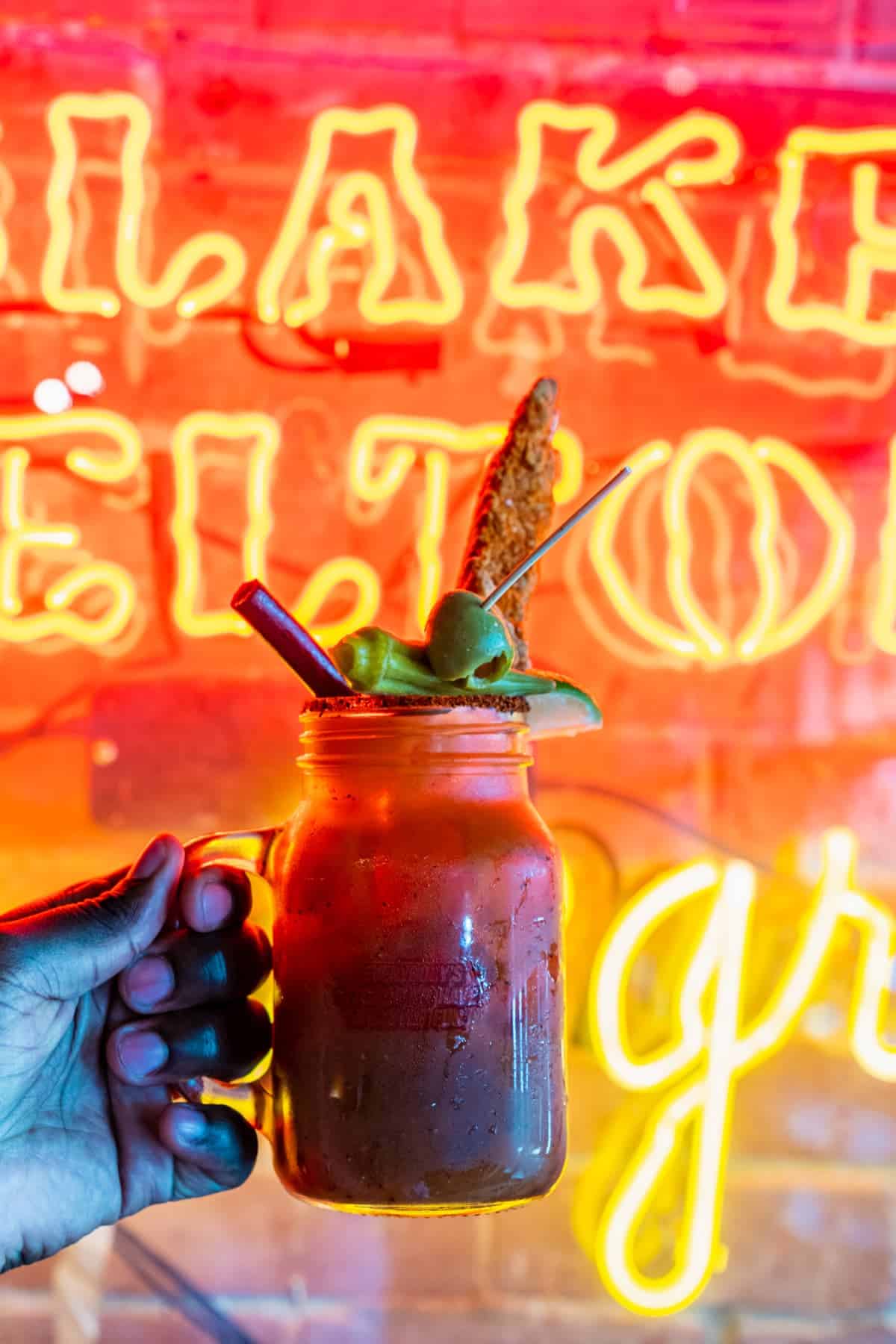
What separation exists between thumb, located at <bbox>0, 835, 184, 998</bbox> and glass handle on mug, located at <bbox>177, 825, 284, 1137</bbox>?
0.03 m

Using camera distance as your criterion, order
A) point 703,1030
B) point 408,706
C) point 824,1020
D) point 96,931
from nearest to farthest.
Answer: point 408,706
point 96,931
point 703,1030
point 824,1020

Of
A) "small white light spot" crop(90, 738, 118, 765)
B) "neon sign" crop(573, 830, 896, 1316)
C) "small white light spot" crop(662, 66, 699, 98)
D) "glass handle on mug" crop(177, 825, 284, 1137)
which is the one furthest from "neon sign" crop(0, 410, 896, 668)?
"glass handle on mug" crop(177, 825, 284, 1137)

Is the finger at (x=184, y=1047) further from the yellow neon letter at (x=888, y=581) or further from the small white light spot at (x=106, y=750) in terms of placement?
the yellow neon letter at (x=888, y=581)

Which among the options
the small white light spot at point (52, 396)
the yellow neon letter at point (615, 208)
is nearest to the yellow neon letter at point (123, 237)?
the small white light spot at point (52, 396)

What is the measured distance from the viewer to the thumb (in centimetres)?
100

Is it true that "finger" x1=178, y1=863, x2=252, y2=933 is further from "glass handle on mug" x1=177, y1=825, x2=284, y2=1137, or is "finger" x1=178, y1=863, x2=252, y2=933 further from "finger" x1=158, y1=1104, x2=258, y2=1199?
"finger" x1=158, y1=1104, x2=258, y2=1199

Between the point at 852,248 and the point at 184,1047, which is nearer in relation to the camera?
the point at 184,1047

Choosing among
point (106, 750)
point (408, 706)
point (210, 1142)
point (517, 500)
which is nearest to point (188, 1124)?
point (210, 1142)

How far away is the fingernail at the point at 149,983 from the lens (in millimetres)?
1058

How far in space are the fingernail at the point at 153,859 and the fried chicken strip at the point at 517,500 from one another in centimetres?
34

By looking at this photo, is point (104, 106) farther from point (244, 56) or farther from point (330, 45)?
point (330, 45)

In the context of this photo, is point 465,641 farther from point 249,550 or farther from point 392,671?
point 249,550

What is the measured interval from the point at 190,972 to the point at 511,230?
4.22 ft

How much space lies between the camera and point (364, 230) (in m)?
1.90
